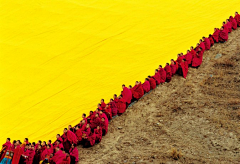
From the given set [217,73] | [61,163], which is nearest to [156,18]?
[217,73]

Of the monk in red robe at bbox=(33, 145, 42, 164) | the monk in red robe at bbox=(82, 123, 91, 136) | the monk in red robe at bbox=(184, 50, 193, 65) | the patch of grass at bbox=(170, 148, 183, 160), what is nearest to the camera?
the patch of grass at bbox=(170, 148, 183, 160)

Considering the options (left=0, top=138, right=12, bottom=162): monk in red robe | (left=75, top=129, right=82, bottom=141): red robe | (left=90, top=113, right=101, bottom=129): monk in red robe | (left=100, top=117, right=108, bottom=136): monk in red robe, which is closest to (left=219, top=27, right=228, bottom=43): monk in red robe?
(left=100, top=117, right=108, bottom=136): monk in red robe

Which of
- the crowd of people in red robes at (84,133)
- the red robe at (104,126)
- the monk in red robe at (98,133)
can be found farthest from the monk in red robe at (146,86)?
the monk in red robe at (98,133)

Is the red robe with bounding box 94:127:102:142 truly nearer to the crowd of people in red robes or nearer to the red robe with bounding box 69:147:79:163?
the crowd of people in red robes

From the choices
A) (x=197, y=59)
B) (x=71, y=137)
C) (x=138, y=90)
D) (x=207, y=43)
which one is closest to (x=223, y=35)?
(x=207, y=43)

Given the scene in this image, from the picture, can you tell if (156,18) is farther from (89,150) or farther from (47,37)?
(89,150)

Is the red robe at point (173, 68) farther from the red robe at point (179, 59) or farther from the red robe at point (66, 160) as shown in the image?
the red robe at point (66, 160)

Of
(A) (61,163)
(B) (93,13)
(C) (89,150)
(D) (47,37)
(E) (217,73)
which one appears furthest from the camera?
(B) (93,13)
